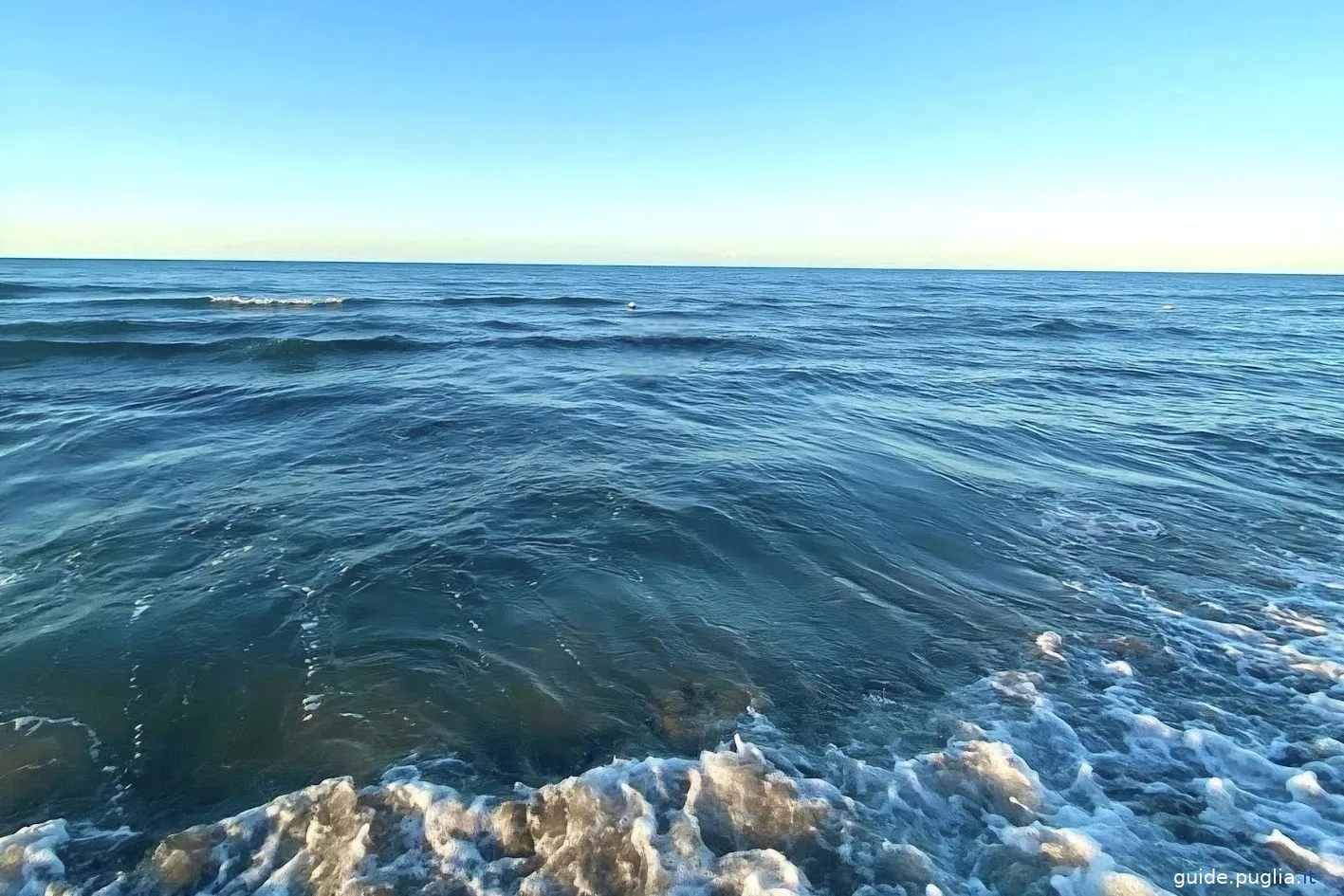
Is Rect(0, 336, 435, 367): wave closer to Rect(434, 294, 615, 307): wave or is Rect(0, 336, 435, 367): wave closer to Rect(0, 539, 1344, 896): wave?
Rect(434, 294, 615, 307): wave

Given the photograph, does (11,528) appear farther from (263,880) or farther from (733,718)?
(733,718)

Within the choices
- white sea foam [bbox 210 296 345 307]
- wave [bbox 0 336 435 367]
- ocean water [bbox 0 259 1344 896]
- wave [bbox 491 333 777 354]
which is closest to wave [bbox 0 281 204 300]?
white sea foam [bbox 210 296 345 307]

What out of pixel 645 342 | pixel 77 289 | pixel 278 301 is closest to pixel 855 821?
pixel 645 342

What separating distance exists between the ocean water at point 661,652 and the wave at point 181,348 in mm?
7886

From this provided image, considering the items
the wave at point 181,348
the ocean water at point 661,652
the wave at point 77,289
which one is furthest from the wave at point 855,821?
the wave at point 77,289

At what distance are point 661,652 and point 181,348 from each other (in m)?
25.1

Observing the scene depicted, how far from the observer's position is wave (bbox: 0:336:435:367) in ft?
69.9

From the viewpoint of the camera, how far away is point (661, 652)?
6.14 metres

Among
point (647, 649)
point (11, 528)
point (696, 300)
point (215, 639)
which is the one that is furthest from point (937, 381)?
point (696, 300)

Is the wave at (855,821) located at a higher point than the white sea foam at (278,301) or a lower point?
lower

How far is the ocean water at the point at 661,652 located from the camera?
4.10 meters

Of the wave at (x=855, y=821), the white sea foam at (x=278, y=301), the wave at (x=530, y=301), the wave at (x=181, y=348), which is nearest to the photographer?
the wave at (x=855, y=821)

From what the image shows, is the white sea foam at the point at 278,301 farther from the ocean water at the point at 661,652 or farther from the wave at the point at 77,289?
the ocean water at the point at 661,652

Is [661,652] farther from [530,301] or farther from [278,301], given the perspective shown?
[530,301]
